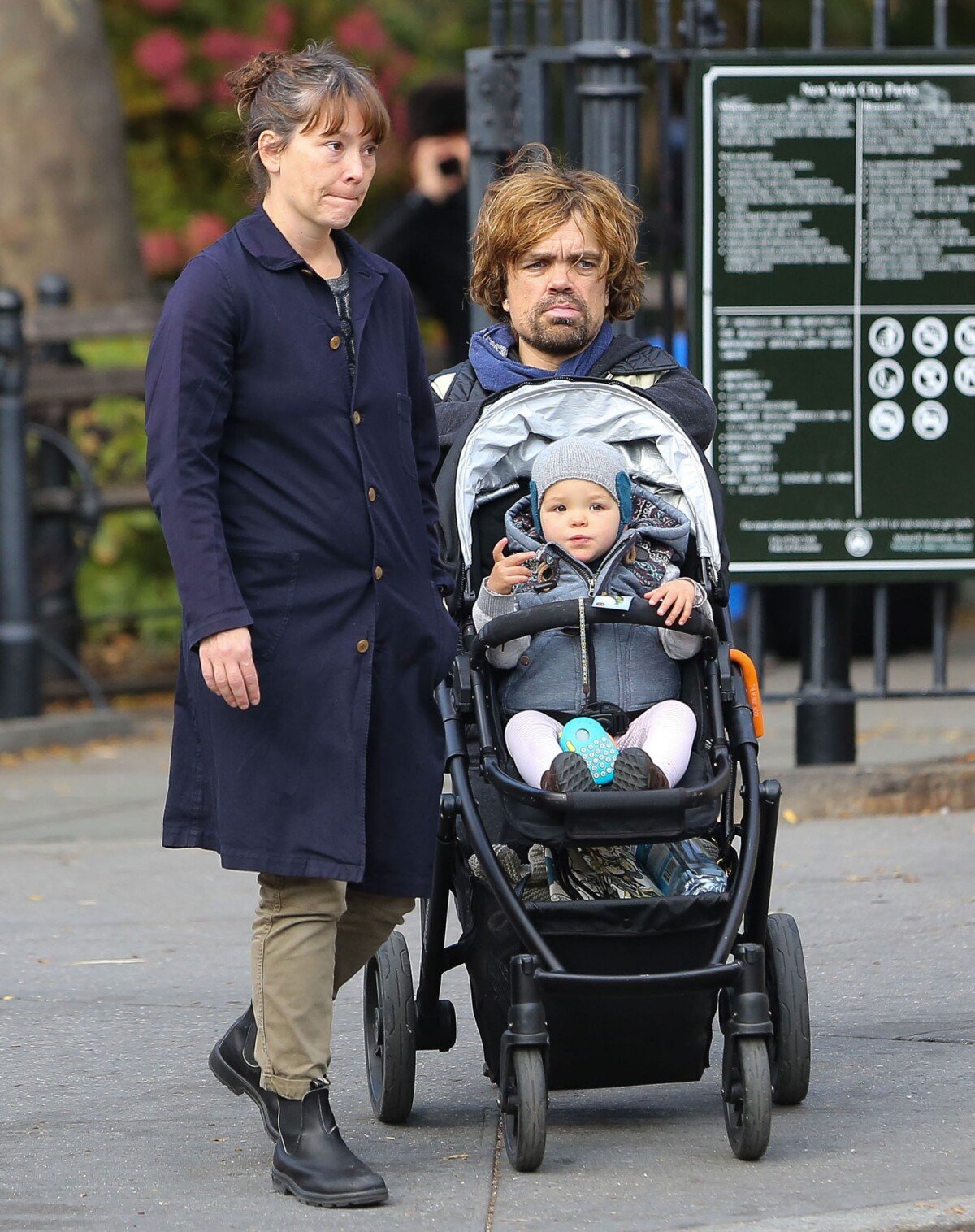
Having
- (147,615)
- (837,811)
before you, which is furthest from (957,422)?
(147,615)

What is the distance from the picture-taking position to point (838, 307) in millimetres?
7488

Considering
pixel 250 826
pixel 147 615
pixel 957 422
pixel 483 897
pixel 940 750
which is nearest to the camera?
pixel 250 826

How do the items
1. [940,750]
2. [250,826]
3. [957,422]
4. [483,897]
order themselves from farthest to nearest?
[940,750]
[957,422]
[483,897]
[250,826]

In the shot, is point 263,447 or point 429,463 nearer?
point 263,447

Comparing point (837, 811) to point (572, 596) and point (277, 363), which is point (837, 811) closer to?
point (572, 596)

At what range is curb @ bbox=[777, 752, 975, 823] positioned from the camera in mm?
7711

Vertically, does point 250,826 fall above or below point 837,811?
above

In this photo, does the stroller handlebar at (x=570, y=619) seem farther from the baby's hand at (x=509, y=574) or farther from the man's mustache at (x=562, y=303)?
the man's mustache at (x=562, y=303)

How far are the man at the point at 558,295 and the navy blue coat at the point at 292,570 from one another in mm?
546

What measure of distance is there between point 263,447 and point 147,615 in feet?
23.0

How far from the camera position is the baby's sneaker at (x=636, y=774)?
420 cm

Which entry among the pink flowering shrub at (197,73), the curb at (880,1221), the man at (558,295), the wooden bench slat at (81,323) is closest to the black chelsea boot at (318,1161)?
the curb at (880,1221)

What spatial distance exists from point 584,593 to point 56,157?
28.7 ft

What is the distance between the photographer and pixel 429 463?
14.8 feet
